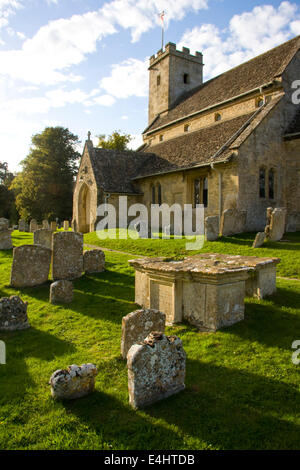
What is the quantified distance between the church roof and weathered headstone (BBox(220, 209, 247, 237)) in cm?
917

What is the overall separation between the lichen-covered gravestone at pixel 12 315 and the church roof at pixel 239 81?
18.4 m

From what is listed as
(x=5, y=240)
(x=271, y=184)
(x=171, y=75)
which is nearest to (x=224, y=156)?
(x=271, y=184)

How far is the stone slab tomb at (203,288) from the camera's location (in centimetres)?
523

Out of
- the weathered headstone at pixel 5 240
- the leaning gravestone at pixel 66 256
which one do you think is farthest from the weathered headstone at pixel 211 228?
the weathered headstone at pixel 5 240

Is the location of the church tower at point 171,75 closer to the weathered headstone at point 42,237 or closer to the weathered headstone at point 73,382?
the weathered headstone at point 42,237

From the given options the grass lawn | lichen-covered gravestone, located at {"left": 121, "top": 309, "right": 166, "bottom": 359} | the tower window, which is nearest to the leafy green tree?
the tower window

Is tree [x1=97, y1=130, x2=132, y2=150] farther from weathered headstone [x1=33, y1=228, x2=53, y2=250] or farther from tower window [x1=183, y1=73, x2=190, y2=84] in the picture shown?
weathered headstone [x1=33, y1=228, x2=53, y2=250]

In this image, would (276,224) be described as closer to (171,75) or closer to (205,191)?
(205,191)

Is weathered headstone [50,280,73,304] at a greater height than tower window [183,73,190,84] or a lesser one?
lesser

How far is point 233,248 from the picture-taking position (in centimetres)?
1200

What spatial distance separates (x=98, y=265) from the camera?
9.88m

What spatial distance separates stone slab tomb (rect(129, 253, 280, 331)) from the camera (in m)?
5.23

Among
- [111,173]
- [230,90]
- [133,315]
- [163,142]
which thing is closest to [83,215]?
[111,173]

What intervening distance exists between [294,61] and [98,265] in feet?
56.0
